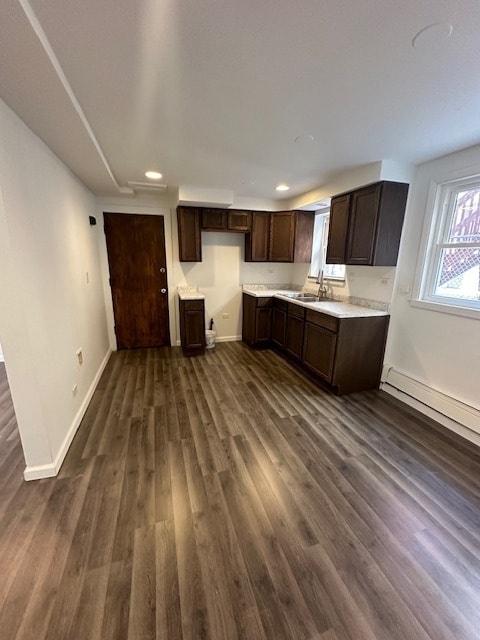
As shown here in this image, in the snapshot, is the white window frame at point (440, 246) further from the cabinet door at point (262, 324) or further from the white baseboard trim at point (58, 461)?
the white baseboard trim at point (58, 461)

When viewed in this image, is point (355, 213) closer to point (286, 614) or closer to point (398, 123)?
point (398, 123)

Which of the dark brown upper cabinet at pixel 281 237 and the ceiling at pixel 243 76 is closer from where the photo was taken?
the ceiling at pixel 243 76

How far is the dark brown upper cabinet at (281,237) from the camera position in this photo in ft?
14.3

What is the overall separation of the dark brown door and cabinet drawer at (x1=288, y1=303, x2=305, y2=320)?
204 cm

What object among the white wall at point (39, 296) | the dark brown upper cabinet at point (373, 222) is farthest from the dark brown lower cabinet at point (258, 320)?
the white wall at point (39, 296)

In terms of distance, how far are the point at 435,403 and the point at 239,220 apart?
3490 millimetres

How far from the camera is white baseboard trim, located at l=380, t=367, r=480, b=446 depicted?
2.36m

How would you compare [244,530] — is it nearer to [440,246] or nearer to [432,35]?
[432,35]

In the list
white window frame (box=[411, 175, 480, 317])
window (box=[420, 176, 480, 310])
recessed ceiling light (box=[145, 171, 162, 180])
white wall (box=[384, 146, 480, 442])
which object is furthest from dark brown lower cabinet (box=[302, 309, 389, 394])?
recessed ceiling light (box=[145, 171, 162, 180])

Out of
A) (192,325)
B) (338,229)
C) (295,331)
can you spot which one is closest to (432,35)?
(338,229)

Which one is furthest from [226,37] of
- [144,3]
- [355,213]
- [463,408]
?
[463,408]

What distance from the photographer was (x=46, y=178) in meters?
2.06

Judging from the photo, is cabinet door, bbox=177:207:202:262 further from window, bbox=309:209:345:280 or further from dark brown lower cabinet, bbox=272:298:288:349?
window, bbox=309:209:345:280

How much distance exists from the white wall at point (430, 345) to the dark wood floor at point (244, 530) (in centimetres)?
27
